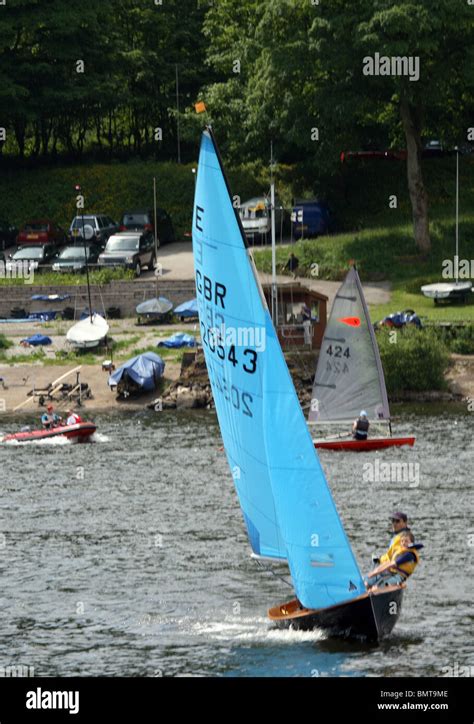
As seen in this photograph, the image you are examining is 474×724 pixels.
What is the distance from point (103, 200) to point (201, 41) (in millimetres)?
13795

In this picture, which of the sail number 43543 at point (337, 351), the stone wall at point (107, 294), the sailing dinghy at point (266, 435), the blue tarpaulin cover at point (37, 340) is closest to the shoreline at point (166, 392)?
the blue tarpaulin cover at point (37, 340)

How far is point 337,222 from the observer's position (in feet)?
318

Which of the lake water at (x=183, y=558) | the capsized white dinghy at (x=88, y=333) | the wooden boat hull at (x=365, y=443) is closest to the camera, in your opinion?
the lake water at (x=183, y=558)

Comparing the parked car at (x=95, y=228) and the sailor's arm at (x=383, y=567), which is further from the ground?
the parked car at (x=95, y=228)

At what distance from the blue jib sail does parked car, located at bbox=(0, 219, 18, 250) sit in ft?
209

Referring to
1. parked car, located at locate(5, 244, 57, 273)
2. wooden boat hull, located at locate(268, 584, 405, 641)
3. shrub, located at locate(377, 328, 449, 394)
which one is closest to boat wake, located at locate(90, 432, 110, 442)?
shrub, located at locate(377, 328, 449, 394)

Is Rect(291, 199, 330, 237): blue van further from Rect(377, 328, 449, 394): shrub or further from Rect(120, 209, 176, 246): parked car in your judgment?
Rect(377, 328, 449, 394): shrub

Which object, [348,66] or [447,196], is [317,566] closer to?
[348,66]

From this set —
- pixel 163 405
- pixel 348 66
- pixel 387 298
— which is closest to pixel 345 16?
pixel 348 66

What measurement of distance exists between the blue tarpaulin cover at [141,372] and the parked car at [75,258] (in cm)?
1509

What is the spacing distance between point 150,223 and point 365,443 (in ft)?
125

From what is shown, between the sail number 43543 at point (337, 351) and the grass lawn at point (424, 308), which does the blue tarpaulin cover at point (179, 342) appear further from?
the sail number 43543 at point (337, 351)

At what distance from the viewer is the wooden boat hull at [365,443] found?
5966cm

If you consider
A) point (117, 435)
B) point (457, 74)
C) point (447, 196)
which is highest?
point (457, 74)
